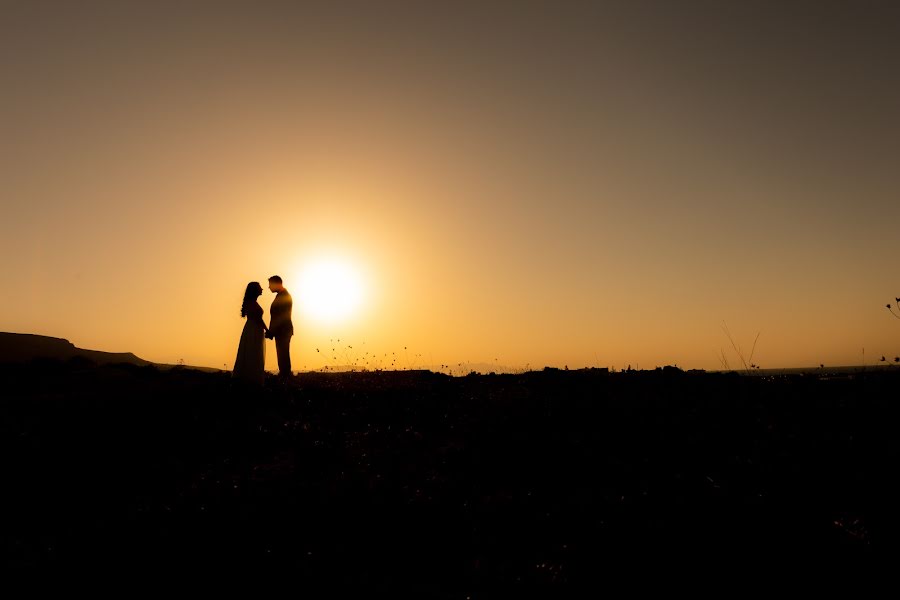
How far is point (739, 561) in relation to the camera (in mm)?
6008

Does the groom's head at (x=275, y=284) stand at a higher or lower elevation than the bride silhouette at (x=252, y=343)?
higher

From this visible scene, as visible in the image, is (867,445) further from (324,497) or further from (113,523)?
(113,523)

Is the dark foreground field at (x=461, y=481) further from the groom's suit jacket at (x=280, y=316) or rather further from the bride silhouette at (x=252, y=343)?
the groom's suit jacket at (x=280, y=316)

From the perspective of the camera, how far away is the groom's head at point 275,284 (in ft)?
60.7

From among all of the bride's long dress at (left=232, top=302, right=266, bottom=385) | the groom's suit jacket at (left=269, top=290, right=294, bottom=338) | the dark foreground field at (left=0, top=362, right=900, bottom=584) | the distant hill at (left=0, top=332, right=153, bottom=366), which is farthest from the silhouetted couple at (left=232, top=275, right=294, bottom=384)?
the distant hill at (left=0, top=332, right=153, bottom=366)

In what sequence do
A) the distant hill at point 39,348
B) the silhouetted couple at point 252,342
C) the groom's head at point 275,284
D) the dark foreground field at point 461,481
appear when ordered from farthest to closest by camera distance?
1. the distant hill at point 39,348
2. the groom's head at point 275,284
3. the silhouetted couple at point 252,342
4. the dark foreground field at point 461,481

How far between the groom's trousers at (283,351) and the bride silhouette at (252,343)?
2.13 metres

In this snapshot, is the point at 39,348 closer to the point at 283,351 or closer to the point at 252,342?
the point at 283,351

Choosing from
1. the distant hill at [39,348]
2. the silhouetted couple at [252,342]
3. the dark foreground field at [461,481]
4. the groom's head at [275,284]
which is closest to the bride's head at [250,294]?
the silhouetted couple at [252,342]

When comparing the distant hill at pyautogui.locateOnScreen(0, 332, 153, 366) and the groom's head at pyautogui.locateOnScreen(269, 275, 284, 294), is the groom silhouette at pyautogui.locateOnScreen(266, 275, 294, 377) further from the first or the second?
the distant hill at pyautogui.locateOnScreen(0, 332, 153, 366)

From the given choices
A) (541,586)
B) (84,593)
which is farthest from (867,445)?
(84,593)

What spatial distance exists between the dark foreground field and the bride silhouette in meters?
2.21

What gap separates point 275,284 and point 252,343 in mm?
2948

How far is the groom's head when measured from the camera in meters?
A: 18.5
